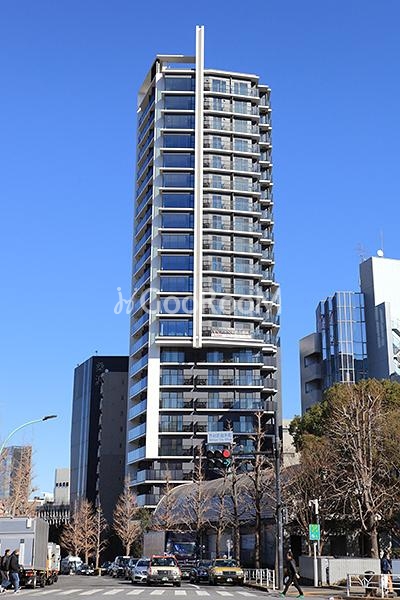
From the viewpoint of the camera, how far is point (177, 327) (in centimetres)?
9031

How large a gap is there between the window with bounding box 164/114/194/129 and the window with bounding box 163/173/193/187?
21.1 ft

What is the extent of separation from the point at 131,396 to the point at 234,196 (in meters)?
28.6

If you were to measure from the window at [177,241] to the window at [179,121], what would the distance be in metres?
14.4

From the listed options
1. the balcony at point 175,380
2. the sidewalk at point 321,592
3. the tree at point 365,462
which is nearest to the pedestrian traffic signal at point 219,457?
the sidewalk at point 321,592

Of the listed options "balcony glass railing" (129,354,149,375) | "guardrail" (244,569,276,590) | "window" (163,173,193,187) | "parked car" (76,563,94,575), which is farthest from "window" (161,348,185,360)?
"guardrail" (244,569,276,590)

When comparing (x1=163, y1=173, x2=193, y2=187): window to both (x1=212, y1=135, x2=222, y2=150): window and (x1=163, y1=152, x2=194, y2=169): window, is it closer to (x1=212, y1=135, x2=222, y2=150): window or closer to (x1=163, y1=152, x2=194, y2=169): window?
(x1=163, y1=152, x2=194, y2=169): window

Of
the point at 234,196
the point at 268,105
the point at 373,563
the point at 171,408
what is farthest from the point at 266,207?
the point at 373,563

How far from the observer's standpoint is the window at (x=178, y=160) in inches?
3725

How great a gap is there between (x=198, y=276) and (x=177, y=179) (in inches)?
514

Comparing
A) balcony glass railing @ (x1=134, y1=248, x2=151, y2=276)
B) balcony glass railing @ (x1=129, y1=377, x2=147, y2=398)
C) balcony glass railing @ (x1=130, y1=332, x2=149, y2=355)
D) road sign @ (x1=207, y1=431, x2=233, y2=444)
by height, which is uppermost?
balcony glass railing @ (x1=134, y1=248, x2=151, y2=276)

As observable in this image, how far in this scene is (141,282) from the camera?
3787 inches

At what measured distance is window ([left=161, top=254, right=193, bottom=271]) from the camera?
9100cm

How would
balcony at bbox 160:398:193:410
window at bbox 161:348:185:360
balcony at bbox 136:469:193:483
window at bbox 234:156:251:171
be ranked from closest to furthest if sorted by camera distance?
balcony at bbox 136:469:193:483 < balcony at bbox 160:398:193:410 < window at bbox 161:348:185:360 < window at bbox 234:156:251:171

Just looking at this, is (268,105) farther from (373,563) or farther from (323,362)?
(373,563)
